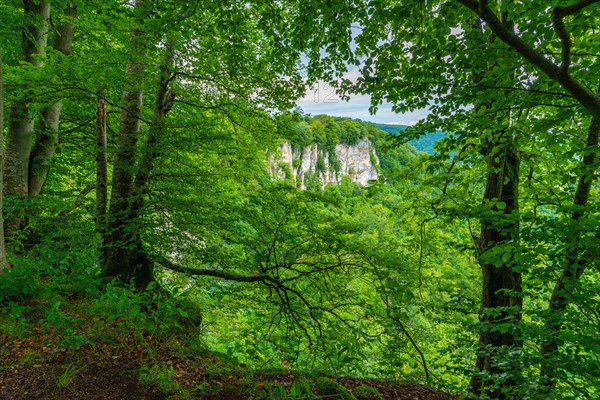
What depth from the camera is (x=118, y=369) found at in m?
2.71

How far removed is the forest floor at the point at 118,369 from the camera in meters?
2.43

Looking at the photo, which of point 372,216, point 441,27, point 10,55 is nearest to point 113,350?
point 441,27

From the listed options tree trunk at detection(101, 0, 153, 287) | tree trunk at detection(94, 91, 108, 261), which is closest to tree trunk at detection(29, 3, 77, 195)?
tree trunk at detection(94, 91, 108, 261)

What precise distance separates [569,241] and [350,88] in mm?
2454

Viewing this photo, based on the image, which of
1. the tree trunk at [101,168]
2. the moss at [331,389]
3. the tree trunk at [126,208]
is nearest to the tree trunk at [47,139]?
the tree trunk at [101,168]

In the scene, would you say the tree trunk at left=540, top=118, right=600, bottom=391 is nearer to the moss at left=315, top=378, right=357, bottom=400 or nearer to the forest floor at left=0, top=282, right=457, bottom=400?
the forest floor at left=0, top=282, right=457, bottom=400

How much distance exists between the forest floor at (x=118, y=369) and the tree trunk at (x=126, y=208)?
82 cm

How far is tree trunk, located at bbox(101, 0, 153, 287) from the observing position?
4066 millimetres

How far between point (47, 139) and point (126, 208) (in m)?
3.00

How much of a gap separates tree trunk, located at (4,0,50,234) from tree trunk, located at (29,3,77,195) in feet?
0.74

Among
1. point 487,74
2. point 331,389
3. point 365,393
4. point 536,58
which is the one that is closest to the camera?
point 536,58

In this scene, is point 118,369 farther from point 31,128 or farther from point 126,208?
point 31,128

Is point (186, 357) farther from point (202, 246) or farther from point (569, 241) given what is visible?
point (569, 241)

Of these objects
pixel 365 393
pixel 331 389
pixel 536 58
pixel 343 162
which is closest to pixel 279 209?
pixel 331 389
